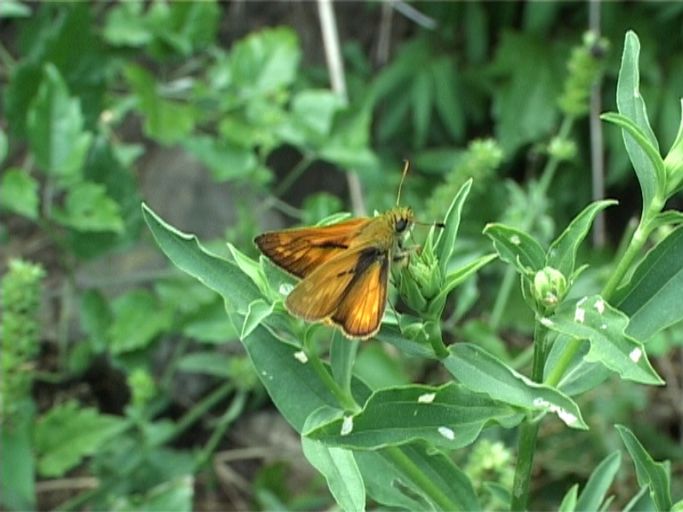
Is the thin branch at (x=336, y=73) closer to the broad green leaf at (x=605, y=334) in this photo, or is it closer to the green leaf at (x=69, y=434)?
the green leaf at (x=69, y=434)

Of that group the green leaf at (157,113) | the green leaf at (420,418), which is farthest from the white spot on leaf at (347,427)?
the green leaf at (157,113)

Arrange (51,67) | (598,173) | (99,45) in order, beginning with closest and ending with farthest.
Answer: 1. (51,67)
2. (99,45)
3. (598,173)

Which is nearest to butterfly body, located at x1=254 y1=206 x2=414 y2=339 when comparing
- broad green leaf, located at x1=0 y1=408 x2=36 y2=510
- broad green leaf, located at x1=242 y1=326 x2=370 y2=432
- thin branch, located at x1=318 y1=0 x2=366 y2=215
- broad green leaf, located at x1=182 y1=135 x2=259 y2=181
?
broad green leaf, located at x1=242 y1=326 x2=370 y2=432

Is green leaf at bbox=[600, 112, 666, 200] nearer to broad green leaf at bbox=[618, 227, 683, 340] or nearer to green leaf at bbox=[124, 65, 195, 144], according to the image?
broad green leaf at bbox=[618, 227, 683, 340]

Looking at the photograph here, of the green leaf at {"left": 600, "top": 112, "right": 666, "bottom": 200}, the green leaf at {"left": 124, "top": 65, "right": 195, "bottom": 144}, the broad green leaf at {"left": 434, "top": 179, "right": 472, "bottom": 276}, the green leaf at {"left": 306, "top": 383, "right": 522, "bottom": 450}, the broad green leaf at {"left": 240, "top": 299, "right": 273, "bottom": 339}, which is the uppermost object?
the green leaf at {"left": 600, "top": 112, "right": 666, "bottom": 200}

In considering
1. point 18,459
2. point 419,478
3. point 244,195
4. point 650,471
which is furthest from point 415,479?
point 244,195

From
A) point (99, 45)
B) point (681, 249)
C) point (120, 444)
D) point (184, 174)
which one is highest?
point (681, 249)

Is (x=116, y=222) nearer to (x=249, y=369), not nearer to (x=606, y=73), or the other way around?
(x=249, y=369)

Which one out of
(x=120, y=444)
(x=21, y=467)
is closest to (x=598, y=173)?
(x=120, y=444)
